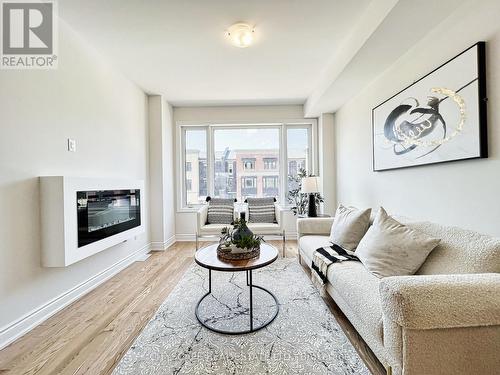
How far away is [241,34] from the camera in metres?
2.27

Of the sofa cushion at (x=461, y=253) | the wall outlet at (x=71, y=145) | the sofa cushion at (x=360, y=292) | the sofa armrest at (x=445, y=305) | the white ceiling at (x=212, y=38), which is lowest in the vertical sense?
the sofa cushion at (x=360, y=292)

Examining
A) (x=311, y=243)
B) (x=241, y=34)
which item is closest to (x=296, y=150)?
(x=311, y=243)

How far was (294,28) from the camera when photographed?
2270 millimetres

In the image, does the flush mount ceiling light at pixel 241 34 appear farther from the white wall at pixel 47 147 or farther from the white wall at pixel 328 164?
the white wall at pixel 328 164

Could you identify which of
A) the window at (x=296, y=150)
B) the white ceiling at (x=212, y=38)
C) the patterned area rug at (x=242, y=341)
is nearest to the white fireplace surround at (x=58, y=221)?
the patterned area rug at (x=242, y=341)

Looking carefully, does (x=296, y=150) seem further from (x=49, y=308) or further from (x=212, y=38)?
(x=49, y=308)

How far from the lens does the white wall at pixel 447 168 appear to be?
145cm

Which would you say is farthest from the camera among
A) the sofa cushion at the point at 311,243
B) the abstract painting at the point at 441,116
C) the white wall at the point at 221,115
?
the white wall at the point at 221,115

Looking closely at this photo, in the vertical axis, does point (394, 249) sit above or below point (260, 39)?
below

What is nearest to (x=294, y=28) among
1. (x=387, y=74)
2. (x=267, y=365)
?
(x=387, y=74)

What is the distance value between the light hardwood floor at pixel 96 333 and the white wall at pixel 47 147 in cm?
22

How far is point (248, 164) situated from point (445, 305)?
393 centimetres

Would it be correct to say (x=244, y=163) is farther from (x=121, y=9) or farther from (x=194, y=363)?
(x=194, y=363)

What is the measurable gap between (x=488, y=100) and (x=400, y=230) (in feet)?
3.16
